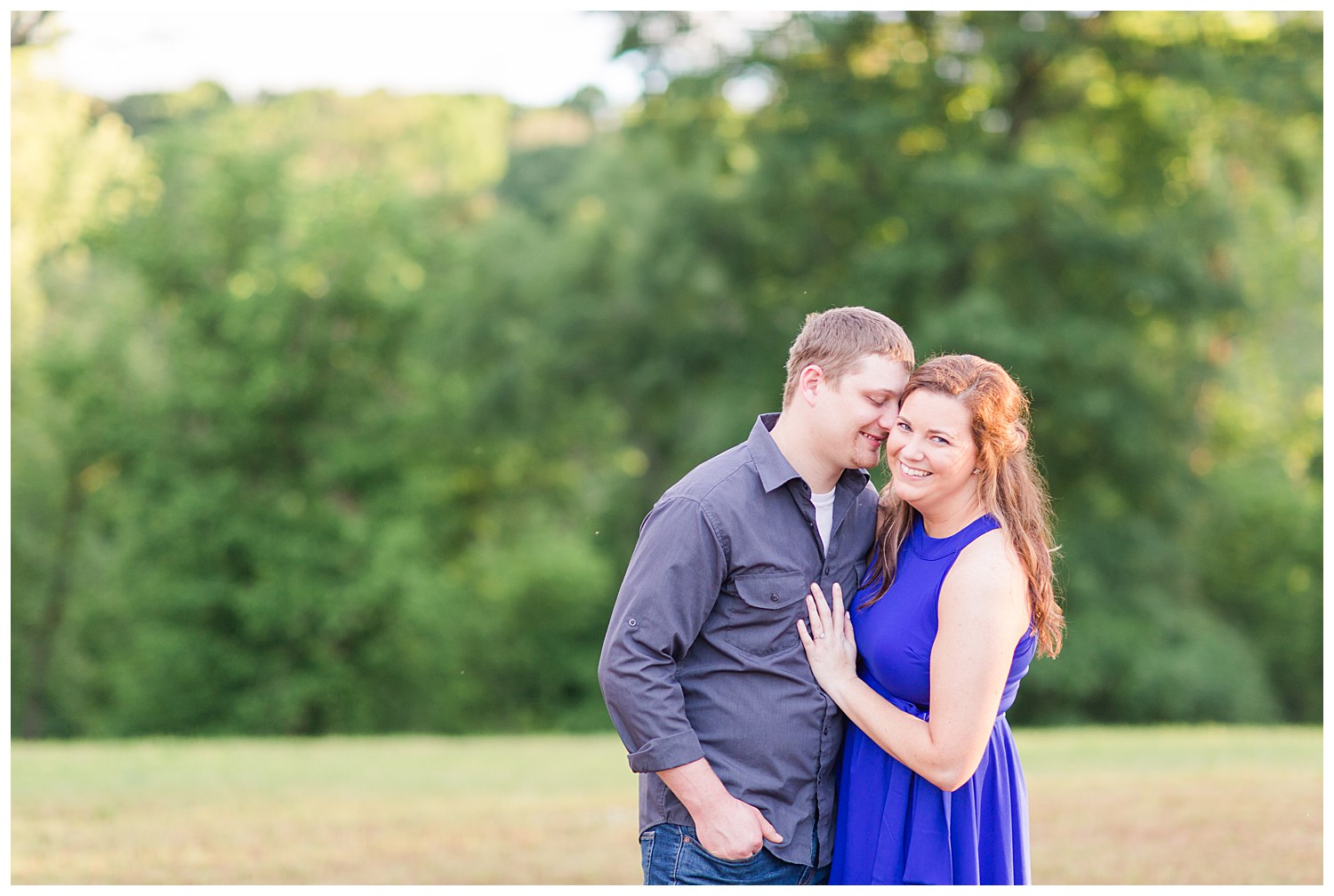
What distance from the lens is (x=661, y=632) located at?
2.97 meters

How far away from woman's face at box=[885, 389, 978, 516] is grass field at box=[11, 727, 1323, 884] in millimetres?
3617

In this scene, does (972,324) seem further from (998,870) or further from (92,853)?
(998,870)

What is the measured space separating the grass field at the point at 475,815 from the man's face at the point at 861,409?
3702 millimetres

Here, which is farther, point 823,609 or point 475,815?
point 475,815

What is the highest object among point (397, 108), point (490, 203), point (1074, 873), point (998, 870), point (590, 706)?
point (397, 108)

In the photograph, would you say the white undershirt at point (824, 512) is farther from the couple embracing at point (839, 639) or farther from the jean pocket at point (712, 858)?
the jean pocket at point (712, 858)

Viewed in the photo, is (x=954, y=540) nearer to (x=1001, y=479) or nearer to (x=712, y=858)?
(x=1001, y=479)

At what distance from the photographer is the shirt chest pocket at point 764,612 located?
3.10 m

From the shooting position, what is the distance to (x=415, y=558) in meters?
23.1

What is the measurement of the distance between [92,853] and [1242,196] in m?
20.3

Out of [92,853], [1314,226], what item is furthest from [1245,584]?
[92,853]

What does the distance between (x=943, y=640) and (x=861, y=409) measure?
0.60 metres

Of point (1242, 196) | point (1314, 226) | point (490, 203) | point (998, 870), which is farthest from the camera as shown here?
point (490, 203)

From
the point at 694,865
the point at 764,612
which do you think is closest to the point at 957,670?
the point at 764,612
